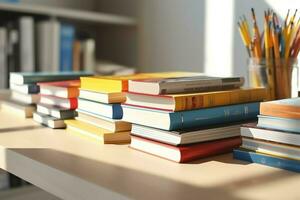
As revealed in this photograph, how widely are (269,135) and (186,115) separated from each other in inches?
5.2

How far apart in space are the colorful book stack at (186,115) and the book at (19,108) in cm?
43

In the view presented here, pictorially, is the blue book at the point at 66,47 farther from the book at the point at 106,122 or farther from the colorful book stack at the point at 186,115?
the colorful book stack at the point at 186,115

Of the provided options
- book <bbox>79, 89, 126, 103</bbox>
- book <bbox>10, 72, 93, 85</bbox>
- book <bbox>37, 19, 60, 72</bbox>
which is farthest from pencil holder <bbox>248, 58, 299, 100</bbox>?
book <bbox>37, 19, 60, 72</bbox>

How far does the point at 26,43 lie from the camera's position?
1.64 m

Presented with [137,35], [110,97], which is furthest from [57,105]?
[137,35]

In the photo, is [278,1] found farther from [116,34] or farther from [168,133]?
[116,34]

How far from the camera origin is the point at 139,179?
1.78 ft

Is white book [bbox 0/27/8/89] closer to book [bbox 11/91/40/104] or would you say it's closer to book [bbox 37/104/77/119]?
book [bbox 11/91/40/104]

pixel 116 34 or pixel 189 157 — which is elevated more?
pixel 116 34

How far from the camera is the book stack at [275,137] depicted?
583 millimetres

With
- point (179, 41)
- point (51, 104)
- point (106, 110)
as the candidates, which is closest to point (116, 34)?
point (179, 41)

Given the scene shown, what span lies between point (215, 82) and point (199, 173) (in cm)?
21

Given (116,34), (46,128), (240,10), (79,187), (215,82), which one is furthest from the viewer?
(116,34)

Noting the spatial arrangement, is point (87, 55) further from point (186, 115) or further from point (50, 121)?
point (186, 115)
